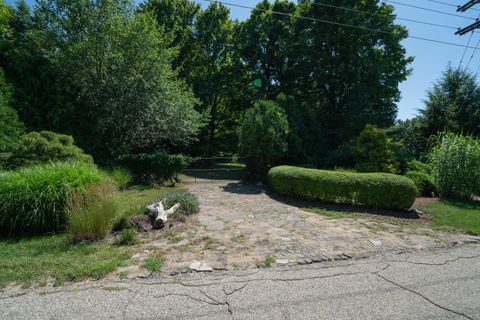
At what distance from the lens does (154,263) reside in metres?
3.02

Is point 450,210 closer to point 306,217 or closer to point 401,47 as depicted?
point 306,217

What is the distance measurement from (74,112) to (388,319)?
11.1 m

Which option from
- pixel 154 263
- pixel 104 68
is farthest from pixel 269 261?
pixel 104 68

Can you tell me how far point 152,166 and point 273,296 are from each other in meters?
7.92

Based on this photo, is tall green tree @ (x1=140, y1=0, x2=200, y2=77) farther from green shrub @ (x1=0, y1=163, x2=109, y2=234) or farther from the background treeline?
green shrub @ (x1=0, y1=163, x2=109, y2=234)

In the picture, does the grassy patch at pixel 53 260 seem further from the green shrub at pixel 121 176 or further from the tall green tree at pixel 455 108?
the tall green tree at pixel 455 108

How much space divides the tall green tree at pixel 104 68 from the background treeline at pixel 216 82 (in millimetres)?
40

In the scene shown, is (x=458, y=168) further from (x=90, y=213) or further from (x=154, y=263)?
(x=90, y=213)

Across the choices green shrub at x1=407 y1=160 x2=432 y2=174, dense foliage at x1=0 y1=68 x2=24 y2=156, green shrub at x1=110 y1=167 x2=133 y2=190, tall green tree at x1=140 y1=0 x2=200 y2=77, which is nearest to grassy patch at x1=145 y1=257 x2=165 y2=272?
green shrub at x1=110 y1=167 x2=133 y2=190

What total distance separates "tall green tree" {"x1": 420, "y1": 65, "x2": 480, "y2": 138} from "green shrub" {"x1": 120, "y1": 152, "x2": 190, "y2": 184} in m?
14.6

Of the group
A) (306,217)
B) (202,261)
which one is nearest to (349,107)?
(306,217)

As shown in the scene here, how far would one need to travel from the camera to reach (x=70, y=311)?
2.13 m

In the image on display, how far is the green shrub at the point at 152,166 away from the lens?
30.4ft

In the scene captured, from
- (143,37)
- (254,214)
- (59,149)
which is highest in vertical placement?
(143,37)
